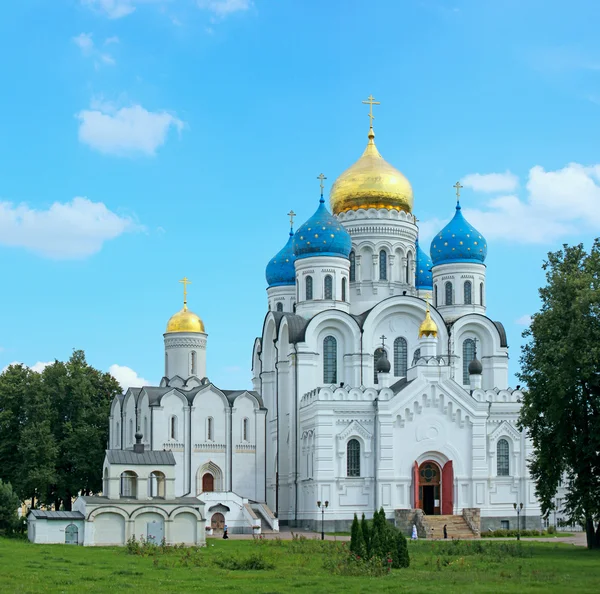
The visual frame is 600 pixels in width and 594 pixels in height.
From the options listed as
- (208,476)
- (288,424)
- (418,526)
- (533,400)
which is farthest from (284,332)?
(533,400)

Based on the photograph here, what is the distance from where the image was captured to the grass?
20641 millimetres

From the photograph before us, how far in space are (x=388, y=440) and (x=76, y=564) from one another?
2095 centimetres

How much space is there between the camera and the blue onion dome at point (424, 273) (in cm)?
5588

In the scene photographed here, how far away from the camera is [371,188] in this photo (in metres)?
51.2

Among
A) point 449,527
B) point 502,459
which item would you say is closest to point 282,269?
point 502,459

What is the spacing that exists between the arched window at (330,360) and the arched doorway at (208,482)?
696cm

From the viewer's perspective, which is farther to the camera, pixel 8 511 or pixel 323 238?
pixel 323 238

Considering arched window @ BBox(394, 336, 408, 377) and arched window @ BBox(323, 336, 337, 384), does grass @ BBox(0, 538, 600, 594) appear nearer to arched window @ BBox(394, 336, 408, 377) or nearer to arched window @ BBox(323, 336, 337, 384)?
arched window @ BBox(323, 336, 337, 384)

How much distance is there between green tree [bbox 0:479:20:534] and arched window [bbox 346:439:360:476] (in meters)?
13.5

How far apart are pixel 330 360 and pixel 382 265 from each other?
5688 mm

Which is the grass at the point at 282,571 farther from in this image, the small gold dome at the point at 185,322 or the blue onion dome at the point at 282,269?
the blue onion dome at the point at 282,269

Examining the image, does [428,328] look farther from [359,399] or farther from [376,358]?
[359,399]

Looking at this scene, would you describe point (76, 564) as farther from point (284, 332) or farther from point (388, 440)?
point (284, 332)

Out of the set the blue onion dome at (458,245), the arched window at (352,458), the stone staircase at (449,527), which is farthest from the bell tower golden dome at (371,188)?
the stone staircase at (449,527)
